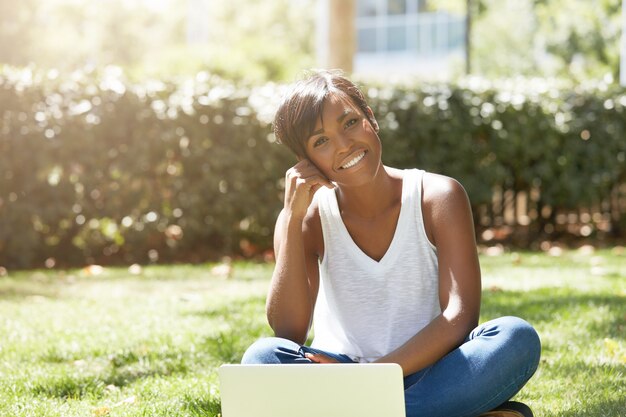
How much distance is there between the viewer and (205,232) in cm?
857

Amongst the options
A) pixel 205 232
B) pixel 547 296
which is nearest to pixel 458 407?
pixel 547 296

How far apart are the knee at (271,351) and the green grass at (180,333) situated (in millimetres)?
424

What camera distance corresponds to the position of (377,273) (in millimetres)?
3287

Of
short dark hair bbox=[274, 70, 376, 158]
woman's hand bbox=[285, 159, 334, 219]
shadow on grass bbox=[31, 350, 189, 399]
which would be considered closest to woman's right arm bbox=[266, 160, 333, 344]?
woman's hand bbox=[285, 159, 334, 219]

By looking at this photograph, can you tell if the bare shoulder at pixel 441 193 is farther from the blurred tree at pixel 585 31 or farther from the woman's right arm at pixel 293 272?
the blurred tree at pixel 585 31

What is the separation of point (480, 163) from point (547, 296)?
12.0ft

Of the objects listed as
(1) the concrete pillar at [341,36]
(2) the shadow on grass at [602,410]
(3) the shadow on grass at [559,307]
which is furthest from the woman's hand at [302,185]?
(1) the concrete pillar at [341,36]

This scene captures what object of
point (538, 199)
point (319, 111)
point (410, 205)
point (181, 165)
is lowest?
point (538, 199)

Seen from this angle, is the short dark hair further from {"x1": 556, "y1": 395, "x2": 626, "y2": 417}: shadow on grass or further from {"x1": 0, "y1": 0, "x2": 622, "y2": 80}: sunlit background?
{"x1": 0, "y1": 0, "x2": 622, "y2": 80}: sunlit background

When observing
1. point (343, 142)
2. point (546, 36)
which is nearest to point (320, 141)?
point (343, 142)

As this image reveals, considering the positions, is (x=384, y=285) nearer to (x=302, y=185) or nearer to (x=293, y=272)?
(x=293, y=272)

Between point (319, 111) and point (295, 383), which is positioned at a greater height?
point (319, 111)

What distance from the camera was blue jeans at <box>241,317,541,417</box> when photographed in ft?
9.66

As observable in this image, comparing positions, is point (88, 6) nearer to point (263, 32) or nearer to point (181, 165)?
point (263, 32)
